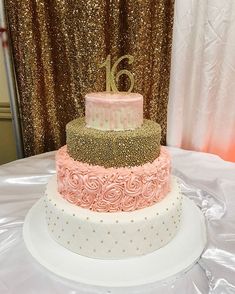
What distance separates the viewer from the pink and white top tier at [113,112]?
0.90 meters

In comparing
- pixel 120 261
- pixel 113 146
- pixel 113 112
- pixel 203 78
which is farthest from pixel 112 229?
pixel 203 78

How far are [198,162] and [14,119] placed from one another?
3.72 feet

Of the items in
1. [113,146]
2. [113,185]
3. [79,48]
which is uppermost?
[79,48]

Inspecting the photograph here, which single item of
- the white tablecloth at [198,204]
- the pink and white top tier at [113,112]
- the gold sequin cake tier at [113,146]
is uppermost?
the pink and white top tier at [113,112]

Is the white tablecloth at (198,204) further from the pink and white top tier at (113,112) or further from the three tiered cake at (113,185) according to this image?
the pink and white top tier at (113,112)

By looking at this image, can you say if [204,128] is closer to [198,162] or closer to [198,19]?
[198,162]

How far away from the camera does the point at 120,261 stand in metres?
0.91

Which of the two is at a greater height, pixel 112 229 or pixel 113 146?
pixel 113 146

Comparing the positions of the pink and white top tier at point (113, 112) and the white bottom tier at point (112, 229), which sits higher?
the pink and white top tier at point (113, 112)

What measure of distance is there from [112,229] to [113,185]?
136 mm

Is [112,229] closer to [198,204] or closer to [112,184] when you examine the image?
[112,184]

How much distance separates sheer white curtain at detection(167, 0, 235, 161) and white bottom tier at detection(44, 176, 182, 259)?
0.84 meters

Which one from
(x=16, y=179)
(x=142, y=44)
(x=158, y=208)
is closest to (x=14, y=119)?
(x=16, y=179)

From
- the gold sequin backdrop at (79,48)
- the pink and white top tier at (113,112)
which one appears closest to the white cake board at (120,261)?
the pink and white top tier at (113,112)
